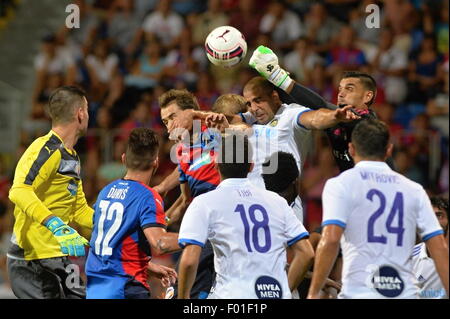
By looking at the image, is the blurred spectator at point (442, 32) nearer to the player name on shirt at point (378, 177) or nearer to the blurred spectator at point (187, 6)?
the blurred spectator at point (187, 6)

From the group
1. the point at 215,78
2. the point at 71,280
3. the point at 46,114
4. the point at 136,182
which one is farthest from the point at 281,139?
the point at 46,114

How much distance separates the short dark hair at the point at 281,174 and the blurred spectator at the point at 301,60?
5914 millimetres

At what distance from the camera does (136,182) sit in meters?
6.42

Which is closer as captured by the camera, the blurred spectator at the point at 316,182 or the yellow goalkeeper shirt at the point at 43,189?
the yellow goalkeeper shirt at the point at 43,189

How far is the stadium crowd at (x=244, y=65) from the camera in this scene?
1193 centimetres

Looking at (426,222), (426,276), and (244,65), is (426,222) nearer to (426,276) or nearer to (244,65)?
(426,276)

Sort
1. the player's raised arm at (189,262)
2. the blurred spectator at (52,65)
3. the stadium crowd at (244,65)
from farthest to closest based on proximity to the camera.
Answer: the blurred spectator at (52,65) → the stadium crowd at (244,65) → the player's raised arm at (189,262)

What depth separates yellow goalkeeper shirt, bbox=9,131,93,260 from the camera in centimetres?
678

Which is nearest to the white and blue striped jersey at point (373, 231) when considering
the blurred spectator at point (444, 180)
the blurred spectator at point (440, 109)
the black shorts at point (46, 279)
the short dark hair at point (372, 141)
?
the short dark hair at point (372, 141)

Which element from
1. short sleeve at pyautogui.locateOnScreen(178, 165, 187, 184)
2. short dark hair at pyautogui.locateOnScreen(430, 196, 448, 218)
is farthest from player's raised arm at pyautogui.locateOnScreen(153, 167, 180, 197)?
short dark hair at pyautogui.locateOnScreen(430, 196, 448, 218)

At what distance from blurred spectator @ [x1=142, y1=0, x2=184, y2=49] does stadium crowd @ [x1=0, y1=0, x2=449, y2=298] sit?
2 cm

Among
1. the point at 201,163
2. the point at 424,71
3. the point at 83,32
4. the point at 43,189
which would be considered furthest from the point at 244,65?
the point at 43,189
